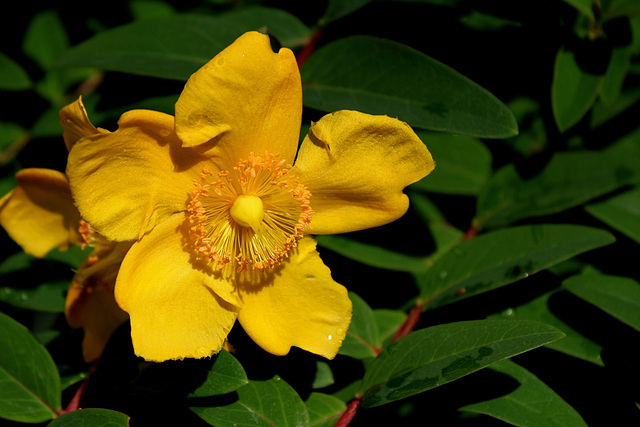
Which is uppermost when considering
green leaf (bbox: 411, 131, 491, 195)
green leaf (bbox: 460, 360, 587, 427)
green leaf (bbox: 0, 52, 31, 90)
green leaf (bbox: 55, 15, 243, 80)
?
green leaf (bbox: 55, 15, 243, 80)

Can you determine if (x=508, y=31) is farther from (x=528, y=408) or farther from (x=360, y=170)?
→ (x=528, y=408)

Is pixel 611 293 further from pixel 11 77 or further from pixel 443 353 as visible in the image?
pixel 11 77

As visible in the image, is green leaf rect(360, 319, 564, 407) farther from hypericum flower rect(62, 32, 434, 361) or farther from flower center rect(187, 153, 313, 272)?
flower center rect(187, 153, 313, 272)

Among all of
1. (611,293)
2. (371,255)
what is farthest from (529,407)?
(371,255)

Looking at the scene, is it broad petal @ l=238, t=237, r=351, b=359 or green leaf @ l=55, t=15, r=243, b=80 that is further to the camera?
green leaf @ l=55, t=15, r=243, b=80

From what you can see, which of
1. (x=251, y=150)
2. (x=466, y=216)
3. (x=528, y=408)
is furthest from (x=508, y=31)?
(x=528, y=408)

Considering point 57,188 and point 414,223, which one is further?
point 414,223

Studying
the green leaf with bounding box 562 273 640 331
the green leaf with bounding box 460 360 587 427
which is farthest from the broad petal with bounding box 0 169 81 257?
the green leaf with bounding box 562 273 640 331
